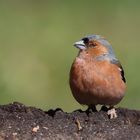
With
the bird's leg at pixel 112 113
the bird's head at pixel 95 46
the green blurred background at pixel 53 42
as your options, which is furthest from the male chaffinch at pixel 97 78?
the green blurred background at pixel 53 42

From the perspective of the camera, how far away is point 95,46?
37.3 feet

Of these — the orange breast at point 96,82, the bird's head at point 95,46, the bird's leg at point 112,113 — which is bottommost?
the bird's leg at point 112,113

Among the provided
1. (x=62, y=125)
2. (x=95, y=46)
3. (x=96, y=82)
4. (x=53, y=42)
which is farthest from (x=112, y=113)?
(x=53, y=42)

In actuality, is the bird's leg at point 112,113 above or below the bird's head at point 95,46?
below

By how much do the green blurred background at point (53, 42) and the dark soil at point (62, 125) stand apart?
4512mm

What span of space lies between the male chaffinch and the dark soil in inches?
43.7

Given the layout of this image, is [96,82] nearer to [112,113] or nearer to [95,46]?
[95,46]

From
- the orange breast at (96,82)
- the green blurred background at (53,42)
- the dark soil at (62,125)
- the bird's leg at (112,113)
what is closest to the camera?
the dark soil at (62,125)

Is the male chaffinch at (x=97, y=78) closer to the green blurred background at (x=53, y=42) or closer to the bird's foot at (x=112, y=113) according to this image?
the bird's foot at (x=112, y=113)

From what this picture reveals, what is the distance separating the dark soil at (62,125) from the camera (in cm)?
889

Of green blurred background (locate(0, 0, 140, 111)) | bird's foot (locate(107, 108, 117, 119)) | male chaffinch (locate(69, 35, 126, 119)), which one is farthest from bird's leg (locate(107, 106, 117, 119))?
green blurred background (locate(0, 0, 140, 111))

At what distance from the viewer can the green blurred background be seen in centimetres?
1473

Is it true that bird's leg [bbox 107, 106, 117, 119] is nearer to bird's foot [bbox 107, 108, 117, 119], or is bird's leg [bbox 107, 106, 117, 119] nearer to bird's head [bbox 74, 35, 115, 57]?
bird's foot [bbox 107, 108, 117, 119]

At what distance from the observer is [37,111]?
9.49 metres
